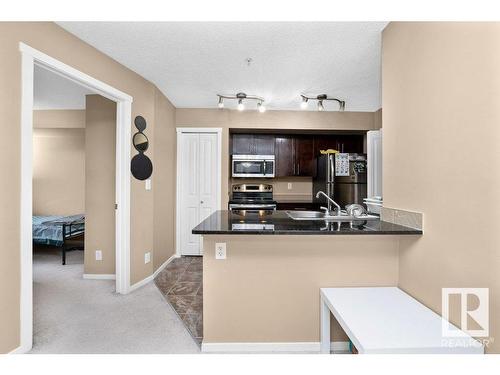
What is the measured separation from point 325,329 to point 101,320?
193 cm

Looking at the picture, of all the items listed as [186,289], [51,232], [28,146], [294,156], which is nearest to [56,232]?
[51,232]

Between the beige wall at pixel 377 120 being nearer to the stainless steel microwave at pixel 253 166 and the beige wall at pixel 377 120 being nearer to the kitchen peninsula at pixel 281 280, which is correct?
the stainless steel microwave at pixel 253 166

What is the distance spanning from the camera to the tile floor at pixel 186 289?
2.24 metres

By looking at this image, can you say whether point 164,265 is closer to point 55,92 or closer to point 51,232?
point 51,232

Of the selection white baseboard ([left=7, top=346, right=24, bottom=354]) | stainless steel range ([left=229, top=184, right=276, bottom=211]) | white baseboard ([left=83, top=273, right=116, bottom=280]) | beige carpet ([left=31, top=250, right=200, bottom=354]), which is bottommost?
beige carpet ([left=31, top=250, right=200, bottom=354])

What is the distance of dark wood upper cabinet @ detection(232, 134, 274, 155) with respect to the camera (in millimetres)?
4602

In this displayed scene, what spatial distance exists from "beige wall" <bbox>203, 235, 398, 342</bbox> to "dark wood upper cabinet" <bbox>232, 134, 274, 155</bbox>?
117 inches

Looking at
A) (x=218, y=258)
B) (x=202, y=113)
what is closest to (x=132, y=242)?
(x=218, y=258)

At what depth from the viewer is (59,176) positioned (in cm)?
502

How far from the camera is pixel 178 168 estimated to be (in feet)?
13.7

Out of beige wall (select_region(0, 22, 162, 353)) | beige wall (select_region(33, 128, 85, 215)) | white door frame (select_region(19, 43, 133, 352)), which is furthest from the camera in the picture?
beige wall (select_region(33, 128, 85, 215))

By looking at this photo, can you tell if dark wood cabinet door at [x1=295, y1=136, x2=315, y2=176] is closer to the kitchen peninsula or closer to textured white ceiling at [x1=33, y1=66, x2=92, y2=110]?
the kitchen peninsula

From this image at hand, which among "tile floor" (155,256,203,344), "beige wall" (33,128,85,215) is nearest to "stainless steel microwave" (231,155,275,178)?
"tile floor" (155,256,203,344)
